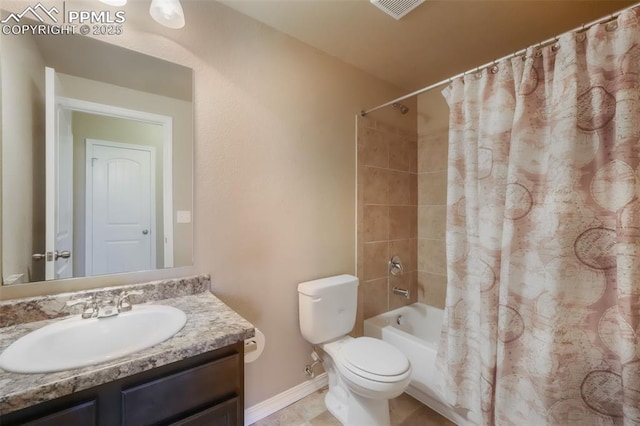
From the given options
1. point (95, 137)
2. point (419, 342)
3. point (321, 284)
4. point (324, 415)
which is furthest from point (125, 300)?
point (419, 342)

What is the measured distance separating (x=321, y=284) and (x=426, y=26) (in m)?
1.73

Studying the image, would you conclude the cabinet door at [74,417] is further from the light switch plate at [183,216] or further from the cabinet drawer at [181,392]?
the light switch plate at [183,216]

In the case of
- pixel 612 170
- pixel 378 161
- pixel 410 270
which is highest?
pixel 378 161

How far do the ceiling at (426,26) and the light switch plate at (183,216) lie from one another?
116 cm

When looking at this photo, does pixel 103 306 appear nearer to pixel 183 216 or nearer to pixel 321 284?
pixel 183 216

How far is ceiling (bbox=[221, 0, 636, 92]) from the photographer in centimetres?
142

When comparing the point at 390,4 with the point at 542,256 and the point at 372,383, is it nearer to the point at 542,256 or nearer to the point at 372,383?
the point at 542,256

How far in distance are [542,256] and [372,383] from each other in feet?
3.13

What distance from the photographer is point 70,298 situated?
3.37ft

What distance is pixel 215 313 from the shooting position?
1.06 meters

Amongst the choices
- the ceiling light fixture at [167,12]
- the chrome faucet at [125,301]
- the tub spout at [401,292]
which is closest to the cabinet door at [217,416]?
the chrome faucet at [125,301]

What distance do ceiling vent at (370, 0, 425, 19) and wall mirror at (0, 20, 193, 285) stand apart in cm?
106

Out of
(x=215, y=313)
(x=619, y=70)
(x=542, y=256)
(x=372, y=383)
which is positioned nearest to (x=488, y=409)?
(x=372, y=383)

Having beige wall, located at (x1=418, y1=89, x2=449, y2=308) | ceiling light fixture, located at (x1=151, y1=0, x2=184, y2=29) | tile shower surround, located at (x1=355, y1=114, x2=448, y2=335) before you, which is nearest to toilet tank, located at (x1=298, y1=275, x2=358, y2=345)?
tile shower surround, located at (x1=355, y1=114, x2=448, y2=335)
